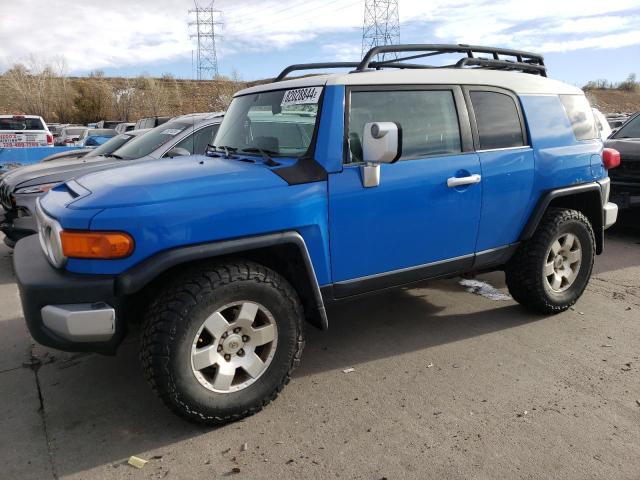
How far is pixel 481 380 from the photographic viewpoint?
Answer: 131 inches

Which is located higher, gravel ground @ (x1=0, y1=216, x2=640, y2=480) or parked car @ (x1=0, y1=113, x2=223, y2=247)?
parked car @ (x1=0, y1=113, x2=223, y2=247)

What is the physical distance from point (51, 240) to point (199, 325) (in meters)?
0.92

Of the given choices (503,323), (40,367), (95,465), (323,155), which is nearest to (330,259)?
(323,155)

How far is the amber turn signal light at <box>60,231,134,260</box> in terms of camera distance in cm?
251

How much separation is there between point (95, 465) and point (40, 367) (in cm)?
133

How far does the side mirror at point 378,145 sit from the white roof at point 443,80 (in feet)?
1.41

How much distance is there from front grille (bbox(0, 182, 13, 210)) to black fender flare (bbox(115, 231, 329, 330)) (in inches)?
159

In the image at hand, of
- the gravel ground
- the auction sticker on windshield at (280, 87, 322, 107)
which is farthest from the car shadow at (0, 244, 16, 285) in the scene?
the auction sticker on windshield at (280, 87, 322, 107)

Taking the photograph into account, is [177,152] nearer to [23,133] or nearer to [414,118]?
[414,118]

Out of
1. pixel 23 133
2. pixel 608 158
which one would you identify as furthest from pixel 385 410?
pixel 23 133

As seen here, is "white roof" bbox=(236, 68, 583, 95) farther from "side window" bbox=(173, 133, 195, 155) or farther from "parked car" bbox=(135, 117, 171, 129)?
"parked car" bbox=(135, 117, 171, 129)

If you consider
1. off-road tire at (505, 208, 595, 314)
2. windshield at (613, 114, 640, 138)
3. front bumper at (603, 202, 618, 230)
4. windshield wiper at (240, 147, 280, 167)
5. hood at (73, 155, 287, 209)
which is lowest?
off-road tire at (505, 208, 595, 314)

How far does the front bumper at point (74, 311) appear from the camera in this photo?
250 cm

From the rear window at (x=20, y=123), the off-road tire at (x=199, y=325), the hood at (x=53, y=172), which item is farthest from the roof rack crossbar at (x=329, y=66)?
the rear window at (x=20, y=123)
